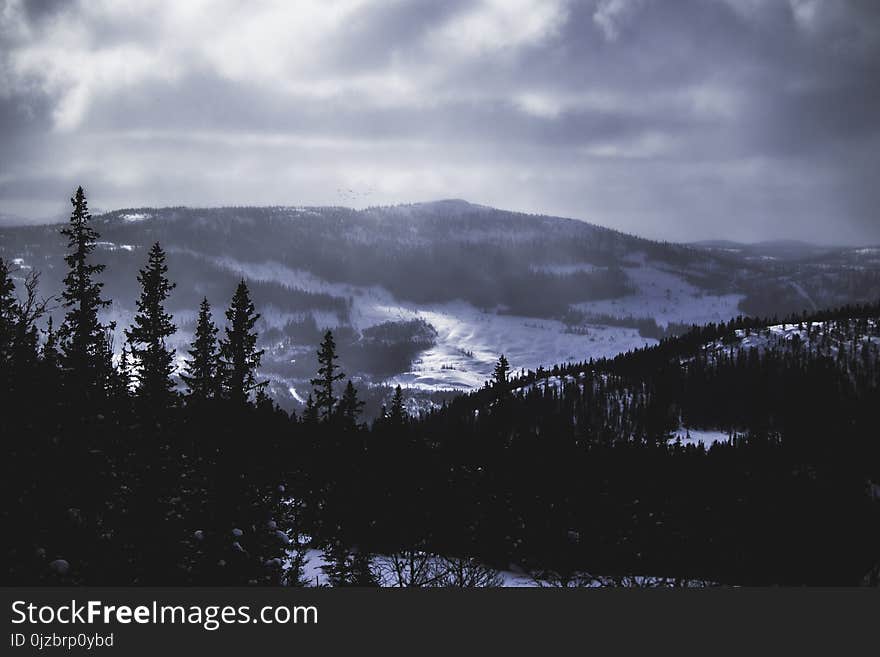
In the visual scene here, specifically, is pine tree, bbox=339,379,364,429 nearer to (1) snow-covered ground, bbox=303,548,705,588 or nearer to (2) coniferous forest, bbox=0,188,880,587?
(2) coniferous forest, bbox=0,188,880,587

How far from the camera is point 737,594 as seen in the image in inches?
746

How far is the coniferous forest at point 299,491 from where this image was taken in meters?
27.1

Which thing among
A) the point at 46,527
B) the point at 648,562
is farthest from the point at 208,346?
the point at 648,562

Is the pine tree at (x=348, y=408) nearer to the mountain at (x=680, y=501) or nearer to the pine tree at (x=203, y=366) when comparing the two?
the mountain at (x=680, y=501)

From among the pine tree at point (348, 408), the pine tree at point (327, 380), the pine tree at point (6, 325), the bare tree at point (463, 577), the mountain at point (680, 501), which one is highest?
the pine tree at point (6, 325)

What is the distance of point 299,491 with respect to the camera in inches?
2154

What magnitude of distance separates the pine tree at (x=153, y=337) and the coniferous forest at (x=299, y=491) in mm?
191

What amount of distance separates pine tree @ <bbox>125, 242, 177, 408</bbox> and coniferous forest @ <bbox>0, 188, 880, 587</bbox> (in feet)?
0.63

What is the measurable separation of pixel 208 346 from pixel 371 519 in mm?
18992

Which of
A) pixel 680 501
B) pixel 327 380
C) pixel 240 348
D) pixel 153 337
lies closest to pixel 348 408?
pixel 327 380

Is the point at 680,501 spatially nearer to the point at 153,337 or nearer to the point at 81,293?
the point at 153,337

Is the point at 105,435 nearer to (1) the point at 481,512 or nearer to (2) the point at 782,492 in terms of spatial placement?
(1) the point at 481,512

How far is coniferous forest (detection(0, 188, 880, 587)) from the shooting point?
2706 centimetres

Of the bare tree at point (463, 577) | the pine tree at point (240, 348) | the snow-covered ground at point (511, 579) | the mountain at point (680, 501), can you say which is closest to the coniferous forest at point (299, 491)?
the pine tree at point (240, 348)
